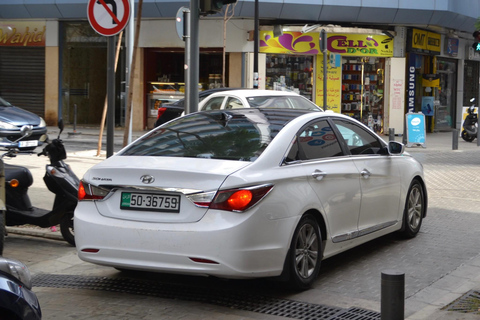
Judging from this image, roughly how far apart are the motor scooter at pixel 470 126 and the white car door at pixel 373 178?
18.4 m

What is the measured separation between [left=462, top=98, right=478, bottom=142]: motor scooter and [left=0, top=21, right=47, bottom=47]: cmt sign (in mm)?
15864

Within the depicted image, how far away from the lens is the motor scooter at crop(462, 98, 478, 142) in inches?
1001

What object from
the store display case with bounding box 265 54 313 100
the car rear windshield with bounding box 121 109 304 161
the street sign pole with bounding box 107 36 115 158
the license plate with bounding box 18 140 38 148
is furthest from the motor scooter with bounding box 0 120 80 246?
the store display case with bounding box 265 54 313 100

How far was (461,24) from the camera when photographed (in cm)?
3073

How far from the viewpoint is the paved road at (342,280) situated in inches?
219

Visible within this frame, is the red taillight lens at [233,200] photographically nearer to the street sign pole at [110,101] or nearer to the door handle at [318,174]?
the door handle at [318,174]

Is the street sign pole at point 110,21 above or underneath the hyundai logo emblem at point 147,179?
above

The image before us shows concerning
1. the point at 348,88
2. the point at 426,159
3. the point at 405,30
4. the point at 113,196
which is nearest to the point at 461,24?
the point at 405,30

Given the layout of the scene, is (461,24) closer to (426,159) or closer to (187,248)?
(426,159)

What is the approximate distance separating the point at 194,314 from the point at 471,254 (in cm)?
348

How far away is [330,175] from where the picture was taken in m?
6.56

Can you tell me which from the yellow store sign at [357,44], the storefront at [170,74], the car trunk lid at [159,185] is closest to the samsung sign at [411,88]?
the yellow store sign at [357,44]

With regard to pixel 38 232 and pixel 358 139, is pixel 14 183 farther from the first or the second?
pixel 358 139

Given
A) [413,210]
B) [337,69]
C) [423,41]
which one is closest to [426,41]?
[423,41]
